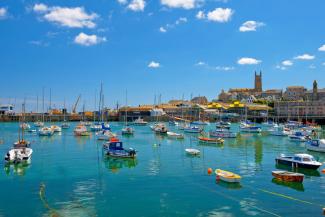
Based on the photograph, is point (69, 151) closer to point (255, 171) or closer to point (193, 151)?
point (193, 151)

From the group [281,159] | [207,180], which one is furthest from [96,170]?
[281,159]

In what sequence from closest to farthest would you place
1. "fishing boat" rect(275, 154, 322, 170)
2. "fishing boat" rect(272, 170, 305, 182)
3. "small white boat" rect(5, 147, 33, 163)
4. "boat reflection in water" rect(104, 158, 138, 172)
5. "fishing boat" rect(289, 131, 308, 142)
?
"fishing boat" rect(272, 170, 305, 182)
"fishing boat" rect(275, 154, 322, 170)
"boat reflection in water" rect(104, 158, 138, 172)
"small white boat" rect(5, 147, 33, 163)
"fishing boat" rect(289, 131, 308, 142)

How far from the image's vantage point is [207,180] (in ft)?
122

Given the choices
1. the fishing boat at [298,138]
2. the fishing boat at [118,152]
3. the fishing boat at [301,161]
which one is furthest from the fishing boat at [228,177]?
the fishing boat at [298,138]

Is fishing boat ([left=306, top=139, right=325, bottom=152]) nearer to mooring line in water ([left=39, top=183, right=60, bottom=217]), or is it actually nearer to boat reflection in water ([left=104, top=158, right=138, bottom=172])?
boat reflection in water ([left=104, top=158, right=138, bottom=172])

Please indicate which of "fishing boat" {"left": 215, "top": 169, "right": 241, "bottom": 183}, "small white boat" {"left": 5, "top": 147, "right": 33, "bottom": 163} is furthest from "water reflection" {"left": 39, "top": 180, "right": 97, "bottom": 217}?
"small white boat" {"left": 5, "top": 147, "right": 33, "bottom": 163}

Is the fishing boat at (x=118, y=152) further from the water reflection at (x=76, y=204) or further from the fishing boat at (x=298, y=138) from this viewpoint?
the fishing boat at (x=298, y=138)

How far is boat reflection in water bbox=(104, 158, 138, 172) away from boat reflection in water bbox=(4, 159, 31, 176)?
9.95m

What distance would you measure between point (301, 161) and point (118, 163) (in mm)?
23133

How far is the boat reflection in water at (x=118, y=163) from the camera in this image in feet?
150

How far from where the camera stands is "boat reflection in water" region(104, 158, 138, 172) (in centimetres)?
4573

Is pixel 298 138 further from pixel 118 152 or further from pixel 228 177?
pixel 228 177

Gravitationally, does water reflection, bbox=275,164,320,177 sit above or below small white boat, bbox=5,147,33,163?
below

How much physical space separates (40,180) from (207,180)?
→ 55.9 ft
